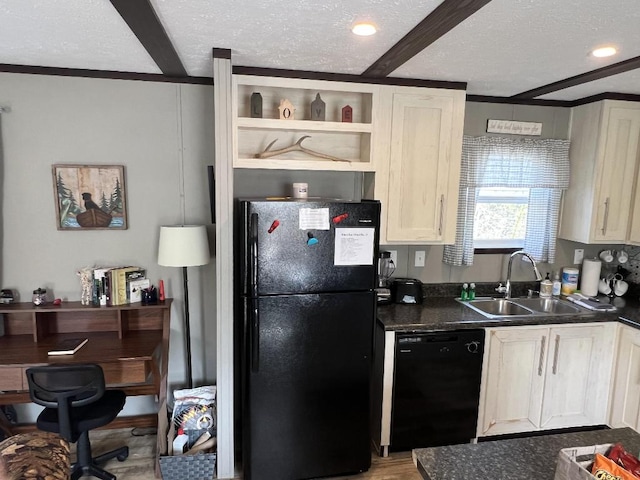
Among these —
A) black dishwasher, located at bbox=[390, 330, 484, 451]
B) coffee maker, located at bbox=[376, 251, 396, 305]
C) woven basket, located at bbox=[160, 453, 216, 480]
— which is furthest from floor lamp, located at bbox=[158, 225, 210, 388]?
black dishwasher, located at bbox=[390, 330, 484, 451]

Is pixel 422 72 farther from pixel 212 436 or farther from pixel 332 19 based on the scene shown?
pixel 212 436

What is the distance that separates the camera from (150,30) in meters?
1.80

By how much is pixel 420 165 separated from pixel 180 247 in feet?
5.13

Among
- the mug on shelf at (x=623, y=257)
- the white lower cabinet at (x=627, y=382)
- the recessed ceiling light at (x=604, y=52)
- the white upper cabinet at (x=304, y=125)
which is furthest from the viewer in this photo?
the mug on shelf at (x=623, y=257)

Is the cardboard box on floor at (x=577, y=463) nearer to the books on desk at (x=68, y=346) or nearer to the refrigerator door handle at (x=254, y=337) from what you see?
the refrigerator door handle at (x=254, y=337)

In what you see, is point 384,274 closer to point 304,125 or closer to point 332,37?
point 304,125

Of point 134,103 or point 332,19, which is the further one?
point 134,103

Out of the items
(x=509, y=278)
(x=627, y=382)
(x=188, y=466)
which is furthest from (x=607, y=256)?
(x=188, y=466)

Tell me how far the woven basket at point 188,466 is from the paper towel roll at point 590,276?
2891mm

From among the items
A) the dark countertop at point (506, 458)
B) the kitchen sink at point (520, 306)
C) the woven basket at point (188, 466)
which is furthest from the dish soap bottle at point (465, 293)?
the woven basket at point (188, 466)

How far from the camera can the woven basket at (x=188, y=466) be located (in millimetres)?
2354

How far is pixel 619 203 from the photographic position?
3.03 meters

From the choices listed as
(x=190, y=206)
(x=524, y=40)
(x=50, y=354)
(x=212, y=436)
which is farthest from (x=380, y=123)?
(x=50, y=354)

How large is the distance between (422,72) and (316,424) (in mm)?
2088
